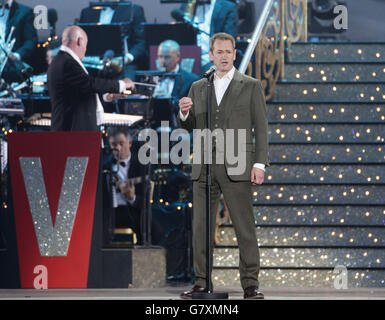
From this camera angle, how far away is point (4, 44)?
9.61m

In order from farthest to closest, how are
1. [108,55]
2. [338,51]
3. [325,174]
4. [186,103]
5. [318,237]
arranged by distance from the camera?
[108,55] → [338,51] → [325,174] → [318,237] → [186,103]

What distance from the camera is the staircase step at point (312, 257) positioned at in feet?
23.6

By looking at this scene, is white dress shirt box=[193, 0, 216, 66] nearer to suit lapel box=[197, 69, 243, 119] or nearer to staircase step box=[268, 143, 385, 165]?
staircase step box=[268, 143, 385, 165]

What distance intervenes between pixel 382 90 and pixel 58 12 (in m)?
3.65

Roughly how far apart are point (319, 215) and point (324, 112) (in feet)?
4.16

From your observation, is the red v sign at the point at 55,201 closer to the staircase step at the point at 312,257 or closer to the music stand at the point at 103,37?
the staircase step at the point at 312,257

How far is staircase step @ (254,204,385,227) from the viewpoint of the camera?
7461 mm

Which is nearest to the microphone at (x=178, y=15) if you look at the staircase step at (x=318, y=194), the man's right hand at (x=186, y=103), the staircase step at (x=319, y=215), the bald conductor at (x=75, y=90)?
the bald conductor at (x=75, y=90)

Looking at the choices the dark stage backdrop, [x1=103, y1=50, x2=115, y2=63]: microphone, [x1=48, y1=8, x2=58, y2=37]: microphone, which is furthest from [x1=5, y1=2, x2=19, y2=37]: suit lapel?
[x1=103, y1=50, x2=115, y2=63]: microphone

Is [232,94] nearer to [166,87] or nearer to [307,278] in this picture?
[307,278]

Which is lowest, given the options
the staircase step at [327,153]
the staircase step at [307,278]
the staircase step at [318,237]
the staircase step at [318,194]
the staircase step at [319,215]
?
the staircase step at [307,278]

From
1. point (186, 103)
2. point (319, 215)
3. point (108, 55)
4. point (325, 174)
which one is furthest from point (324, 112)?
point (186, 103)

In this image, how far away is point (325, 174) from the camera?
306 inches

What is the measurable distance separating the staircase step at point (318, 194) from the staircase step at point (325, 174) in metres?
0.06
